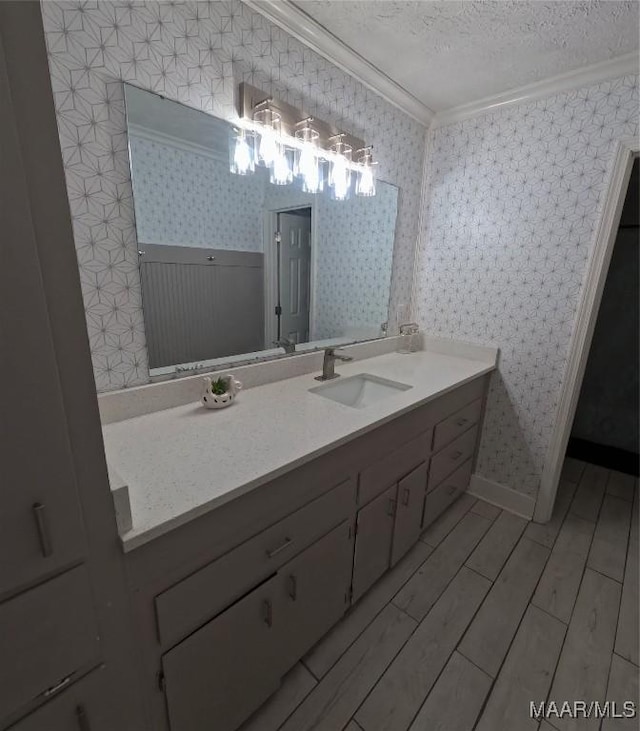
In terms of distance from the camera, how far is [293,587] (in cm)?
104

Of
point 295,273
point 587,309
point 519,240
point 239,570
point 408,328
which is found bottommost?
point 239,570

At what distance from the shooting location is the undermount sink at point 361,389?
1632 mm

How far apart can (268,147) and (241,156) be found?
117mm

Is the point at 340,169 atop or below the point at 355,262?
atop

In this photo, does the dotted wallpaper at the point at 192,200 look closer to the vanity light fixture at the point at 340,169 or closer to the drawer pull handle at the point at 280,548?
the vanity light fixture at the point at 340,169

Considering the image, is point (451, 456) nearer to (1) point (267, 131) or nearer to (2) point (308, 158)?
(2) point (308, 158)

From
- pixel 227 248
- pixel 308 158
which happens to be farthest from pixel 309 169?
pixel 227 248

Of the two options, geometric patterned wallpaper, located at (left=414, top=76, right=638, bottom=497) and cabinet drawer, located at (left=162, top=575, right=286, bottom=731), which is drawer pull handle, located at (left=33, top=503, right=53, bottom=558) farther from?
geometric patterned wallpaper, located at (left=414, top=76, right=638, bottom=497)

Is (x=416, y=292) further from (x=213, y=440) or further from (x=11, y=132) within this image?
(x=11, y=132)

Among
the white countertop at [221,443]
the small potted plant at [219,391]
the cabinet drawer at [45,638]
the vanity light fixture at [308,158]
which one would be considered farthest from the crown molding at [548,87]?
the cabinet drawer at [45,638]

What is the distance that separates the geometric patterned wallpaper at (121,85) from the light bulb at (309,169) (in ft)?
0.68

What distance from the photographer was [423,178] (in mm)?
2158

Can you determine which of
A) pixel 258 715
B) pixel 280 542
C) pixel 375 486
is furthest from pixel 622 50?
pixel 258 715

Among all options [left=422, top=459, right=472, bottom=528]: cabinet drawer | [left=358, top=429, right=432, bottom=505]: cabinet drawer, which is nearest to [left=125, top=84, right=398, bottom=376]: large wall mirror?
[left=358, top=429, right=432, bottom=505]: cabinet drawer
